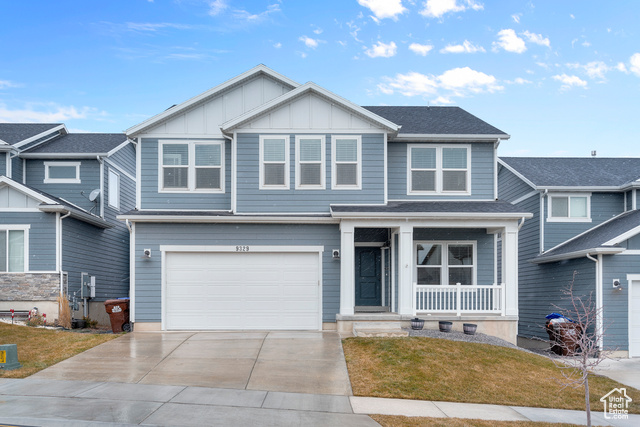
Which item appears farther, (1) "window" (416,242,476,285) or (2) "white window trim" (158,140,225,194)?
(1) "window" (416,242,476,285)

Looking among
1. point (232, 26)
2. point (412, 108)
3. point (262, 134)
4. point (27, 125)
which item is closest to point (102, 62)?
point (27, 125)

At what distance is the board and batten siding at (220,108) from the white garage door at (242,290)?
3.61m

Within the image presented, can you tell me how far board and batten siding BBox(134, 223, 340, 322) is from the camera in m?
15.3

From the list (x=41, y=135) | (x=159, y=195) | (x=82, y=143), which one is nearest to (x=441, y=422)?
(x=159, y=195)

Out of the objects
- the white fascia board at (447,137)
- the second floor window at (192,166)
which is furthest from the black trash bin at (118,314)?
the white fascia board at (447,137)

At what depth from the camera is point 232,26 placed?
20312 millimetres

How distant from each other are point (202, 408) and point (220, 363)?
309 cm

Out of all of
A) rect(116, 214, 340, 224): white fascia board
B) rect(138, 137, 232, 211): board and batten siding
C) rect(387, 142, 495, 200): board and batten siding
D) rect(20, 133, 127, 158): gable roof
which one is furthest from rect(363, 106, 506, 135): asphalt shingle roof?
rect(20, 133, 127, 158): gable roof

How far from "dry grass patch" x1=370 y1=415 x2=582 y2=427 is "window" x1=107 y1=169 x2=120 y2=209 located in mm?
16080

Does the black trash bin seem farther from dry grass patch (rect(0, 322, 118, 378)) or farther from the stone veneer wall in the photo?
the stone veneer wall

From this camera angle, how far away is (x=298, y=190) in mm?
15688

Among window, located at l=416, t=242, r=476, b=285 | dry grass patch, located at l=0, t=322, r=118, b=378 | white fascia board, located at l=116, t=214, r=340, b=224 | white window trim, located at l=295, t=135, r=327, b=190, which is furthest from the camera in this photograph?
window, located at l=416, t=242, r=476, b=285

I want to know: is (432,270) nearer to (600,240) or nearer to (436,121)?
(436,121)

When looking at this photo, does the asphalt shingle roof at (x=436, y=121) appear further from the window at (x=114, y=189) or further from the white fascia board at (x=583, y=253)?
the window at (x=114, y=189)
